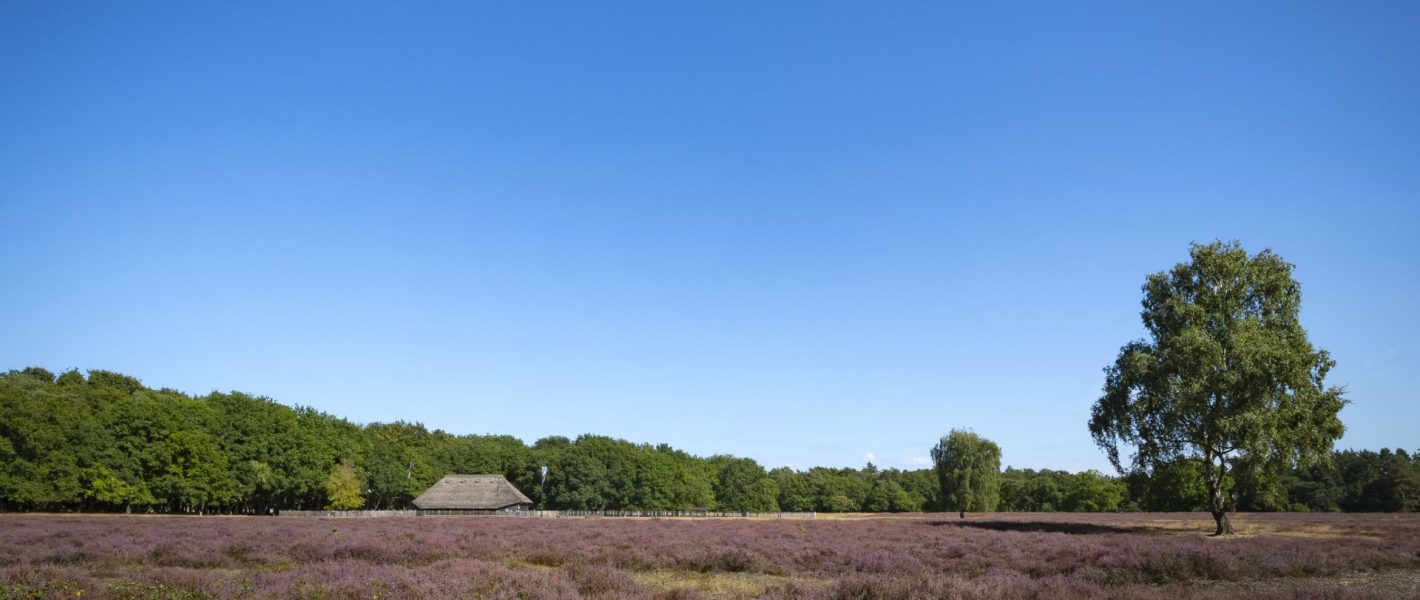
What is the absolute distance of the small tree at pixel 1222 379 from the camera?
34.6m

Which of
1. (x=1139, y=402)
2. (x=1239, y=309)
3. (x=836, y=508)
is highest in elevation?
(x=1239, y=309)

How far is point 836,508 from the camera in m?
122

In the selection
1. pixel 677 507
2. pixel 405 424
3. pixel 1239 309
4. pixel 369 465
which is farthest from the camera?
pixel 405 424

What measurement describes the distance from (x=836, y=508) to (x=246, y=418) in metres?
85.9

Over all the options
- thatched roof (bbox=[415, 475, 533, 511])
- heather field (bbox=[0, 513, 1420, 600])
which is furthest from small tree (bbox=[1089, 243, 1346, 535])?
thatched roof (bbox=[415, 475, 533, 511])

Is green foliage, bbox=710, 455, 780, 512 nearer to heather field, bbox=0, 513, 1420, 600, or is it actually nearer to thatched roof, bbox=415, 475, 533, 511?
thatched roof, bbox=415, 475, 533, 511

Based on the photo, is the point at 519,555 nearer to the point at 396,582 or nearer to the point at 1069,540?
the point at 396,582

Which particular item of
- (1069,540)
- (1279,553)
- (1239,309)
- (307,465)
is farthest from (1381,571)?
(307,465)

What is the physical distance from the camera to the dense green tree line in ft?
202

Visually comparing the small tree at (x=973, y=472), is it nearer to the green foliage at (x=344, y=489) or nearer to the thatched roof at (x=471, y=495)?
the thatched roof at (x=471, y=495)

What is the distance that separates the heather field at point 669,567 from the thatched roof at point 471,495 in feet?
152

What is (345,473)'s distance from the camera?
265 ft

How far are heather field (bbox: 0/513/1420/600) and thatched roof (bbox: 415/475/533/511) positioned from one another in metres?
46.2

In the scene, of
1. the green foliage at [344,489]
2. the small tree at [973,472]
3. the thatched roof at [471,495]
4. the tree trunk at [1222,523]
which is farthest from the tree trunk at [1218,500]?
the green foliage at [344,489]
